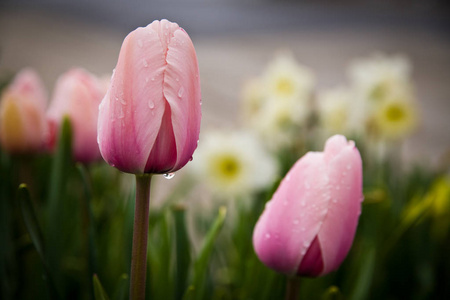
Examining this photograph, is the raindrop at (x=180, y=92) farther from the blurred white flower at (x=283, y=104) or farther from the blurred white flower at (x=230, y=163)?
the blurred white flower at (x=283, y=104)

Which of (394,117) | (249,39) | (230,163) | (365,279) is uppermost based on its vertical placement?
(249,39)

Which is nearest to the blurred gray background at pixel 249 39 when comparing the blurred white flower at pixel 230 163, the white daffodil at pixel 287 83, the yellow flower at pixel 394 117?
the yellow flower at pixel 394 117

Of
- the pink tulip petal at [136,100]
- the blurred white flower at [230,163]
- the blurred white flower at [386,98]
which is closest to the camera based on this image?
the pink tulip petal at [136,100]

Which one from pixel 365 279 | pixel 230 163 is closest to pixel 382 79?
pixel 230 163

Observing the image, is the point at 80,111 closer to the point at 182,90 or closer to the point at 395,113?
the point at 182,90

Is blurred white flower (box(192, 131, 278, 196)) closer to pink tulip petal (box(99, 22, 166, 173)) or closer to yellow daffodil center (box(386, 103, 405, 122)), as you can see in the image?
yellow daffodil center (box(386, 103, 405, 122))

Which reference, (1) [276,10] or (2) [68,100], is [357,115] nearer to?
(2) [68,100]
